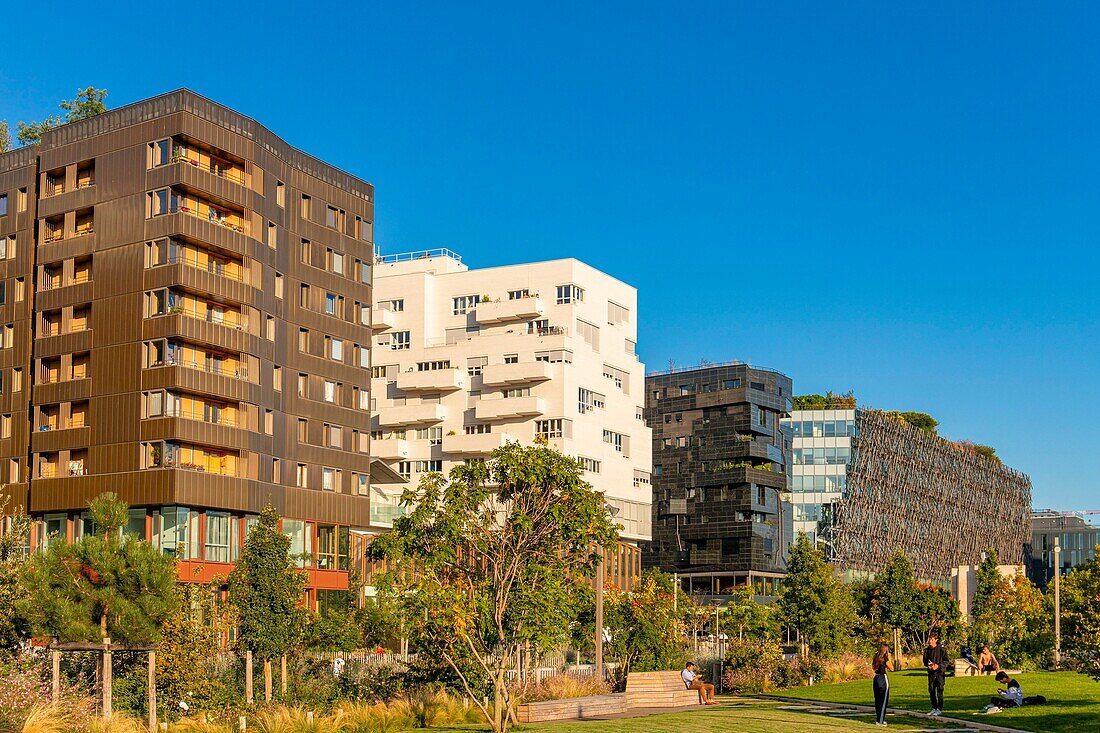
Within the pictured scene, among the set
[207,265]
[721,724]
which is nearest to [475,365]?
[207,265]

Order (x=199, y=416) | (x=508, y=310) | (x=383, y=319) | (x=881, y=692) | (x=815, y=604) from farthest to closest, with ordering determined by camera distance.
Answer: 1. (x=383, y=319)
2. (x=508, y=310)
3. (x=199, y=416)
4. (x=815, y=604)
5. (x=881, y=692)

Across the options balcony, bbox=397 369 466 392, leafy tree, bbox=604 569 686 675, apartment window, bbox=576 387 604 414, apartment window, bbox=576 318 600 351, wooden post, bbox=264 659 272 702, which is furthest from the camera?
balcony, bbox=397 369 466 392

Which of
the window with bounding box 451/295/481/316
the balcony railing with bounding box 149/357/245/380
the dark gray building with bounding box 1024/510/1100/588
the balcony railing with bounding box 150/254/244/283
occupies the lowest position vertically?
the dark gray building with bounding box 1024/510/1100/588

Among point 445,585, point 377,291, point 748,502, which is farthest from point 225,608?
point 748,502

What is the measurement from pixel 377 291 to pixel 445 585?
75.2 meters

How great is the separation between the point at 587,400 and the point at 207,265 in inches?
1600

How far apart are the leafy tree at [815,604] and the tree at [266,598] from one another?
2755 cm

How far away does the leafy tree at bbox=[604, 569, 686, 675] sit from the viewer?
5234 centimetres

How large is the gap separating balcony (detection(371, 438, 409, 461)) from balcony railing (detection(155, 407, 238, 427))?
35430mm

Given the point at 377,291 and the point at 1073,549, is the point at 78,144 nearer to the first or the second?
the point at 377,291

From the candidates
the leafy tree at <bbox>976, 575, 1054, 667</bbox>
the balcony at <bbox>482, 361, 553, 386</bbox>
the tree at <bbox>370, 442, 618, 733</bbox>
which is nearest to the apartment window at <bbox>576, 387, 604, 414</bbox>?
the balcony at <bbox>482, 361, 553, 386</bbox>

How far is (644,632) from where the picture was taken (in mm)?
52438

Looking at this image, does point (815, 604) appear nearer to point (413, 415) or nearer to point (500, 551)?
point (500, 551)

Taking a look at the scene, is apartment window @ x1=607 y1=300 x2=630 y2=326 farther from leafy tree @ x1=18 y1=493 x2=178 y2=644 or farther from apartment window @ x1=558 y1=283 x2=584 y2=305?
leafy tree @ x1=18 y1=493 x2=178 y2=644
